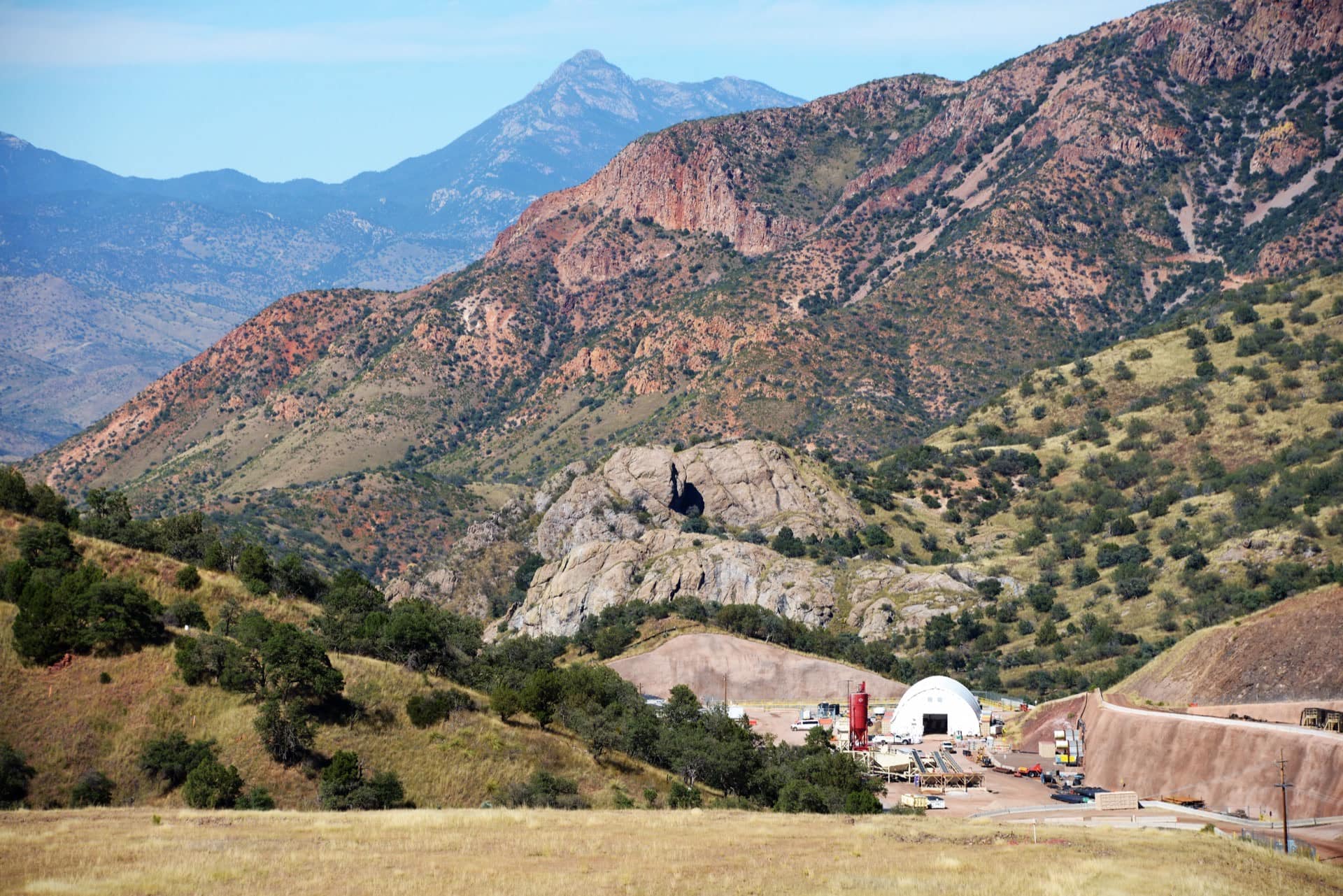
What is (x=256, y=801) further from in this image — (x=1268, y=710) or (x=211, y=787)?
(x=1268, y=710)

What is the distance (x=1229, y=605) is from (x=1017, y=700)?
1682 centimetres

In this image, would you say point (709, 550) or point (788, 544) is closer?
point (709, 550)

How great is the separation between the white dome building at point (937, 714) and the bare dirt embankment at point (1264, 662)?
31.7 ft

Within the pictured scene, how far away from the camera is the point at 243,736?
59.5 meters

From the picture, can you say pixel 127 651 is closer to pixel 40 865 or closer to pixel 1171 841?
pixel 40 865

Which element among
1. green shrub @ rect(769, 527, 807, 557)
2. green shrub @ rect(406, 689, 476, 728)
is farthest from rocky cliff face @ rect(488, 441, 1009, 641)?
green shrub @ rect(406, 689, 476, 728)

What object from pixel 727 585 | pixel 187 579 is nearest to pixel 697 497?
pixel 727 585

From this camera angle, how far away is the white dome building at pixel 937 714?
8688cm

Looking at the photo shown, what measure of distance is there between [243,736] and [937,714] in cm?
4384

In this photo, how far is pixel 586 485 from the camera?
145000 millimetres

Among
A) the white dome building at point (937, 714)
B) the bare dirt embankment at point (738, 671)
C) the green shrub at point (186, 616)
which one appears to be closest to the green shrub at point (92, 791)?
the green shrub at point (186, 616)

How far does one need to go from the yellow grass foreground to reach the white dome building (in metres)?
39.0

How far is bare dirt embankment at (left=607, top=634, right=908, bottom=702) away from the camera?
10275 cm

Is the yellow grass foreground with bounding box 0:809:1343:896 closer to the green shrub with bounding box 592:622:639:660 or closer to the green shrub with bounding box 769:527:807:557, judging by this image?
the green shrub with bounding box 592:622:639:660
